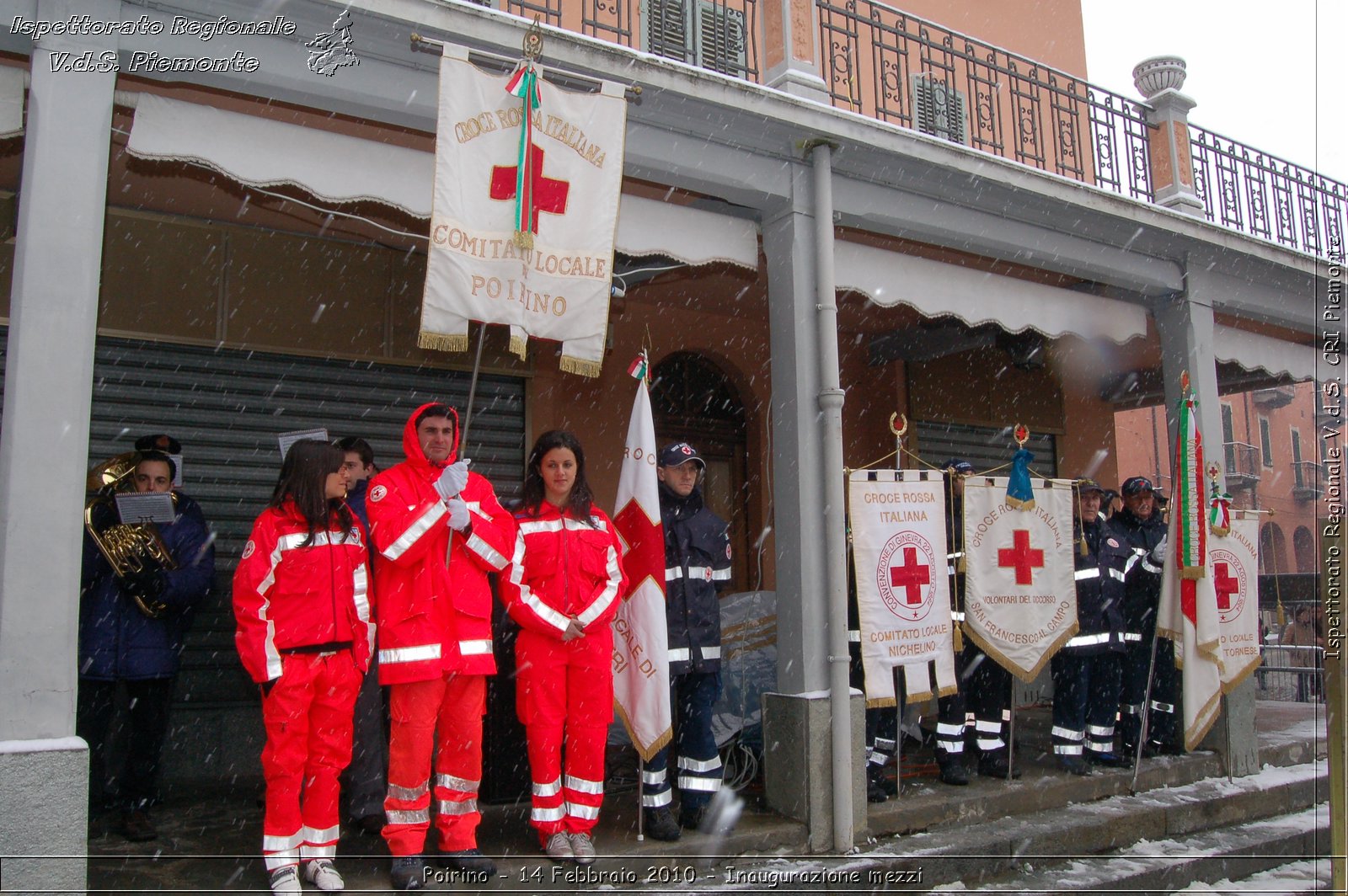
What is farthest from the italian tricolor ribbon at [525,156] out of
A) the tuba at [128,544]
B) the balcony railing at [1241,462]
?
the balcony railing at [1241,462]

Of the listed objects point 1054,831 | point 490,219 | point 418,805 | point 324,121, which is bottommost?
point 1054,831

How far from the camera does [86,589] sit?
5.39 m

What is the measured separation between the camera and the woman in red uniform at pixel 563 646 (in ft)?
16.0

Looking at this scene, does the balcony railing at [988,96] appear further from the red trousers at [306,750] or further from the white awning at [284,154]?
the red trousers at [306,750]

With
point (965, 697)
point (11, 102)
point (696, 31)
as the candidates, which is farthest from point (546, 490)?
point (696, 31)

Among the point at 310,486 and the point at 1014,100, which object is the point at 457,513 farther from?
the point at 1014,100

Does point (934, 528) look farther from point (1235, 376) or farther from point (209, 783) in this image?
point (1235, 376)

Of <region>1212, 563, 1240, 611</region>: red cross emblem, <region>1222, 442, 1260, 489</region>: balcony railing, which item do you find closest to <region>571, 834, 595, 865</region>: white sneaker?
<region>1212, 563, 1240, 611</region>: red cross emblem

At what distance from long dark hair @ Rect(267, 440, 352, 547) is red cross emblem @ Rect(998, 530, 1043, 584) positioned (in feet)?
14.9

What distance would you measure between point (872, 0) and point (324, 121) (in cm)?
418

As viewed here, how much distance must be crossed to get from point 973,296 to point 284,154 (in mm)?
4785

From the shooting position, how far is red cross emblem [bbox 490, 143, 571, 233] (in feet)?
16.1

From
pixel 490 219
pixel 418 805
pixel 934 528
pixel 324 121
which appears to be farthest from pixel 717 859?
pixel 324 121

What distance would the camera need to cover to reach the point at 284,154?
495 cm
